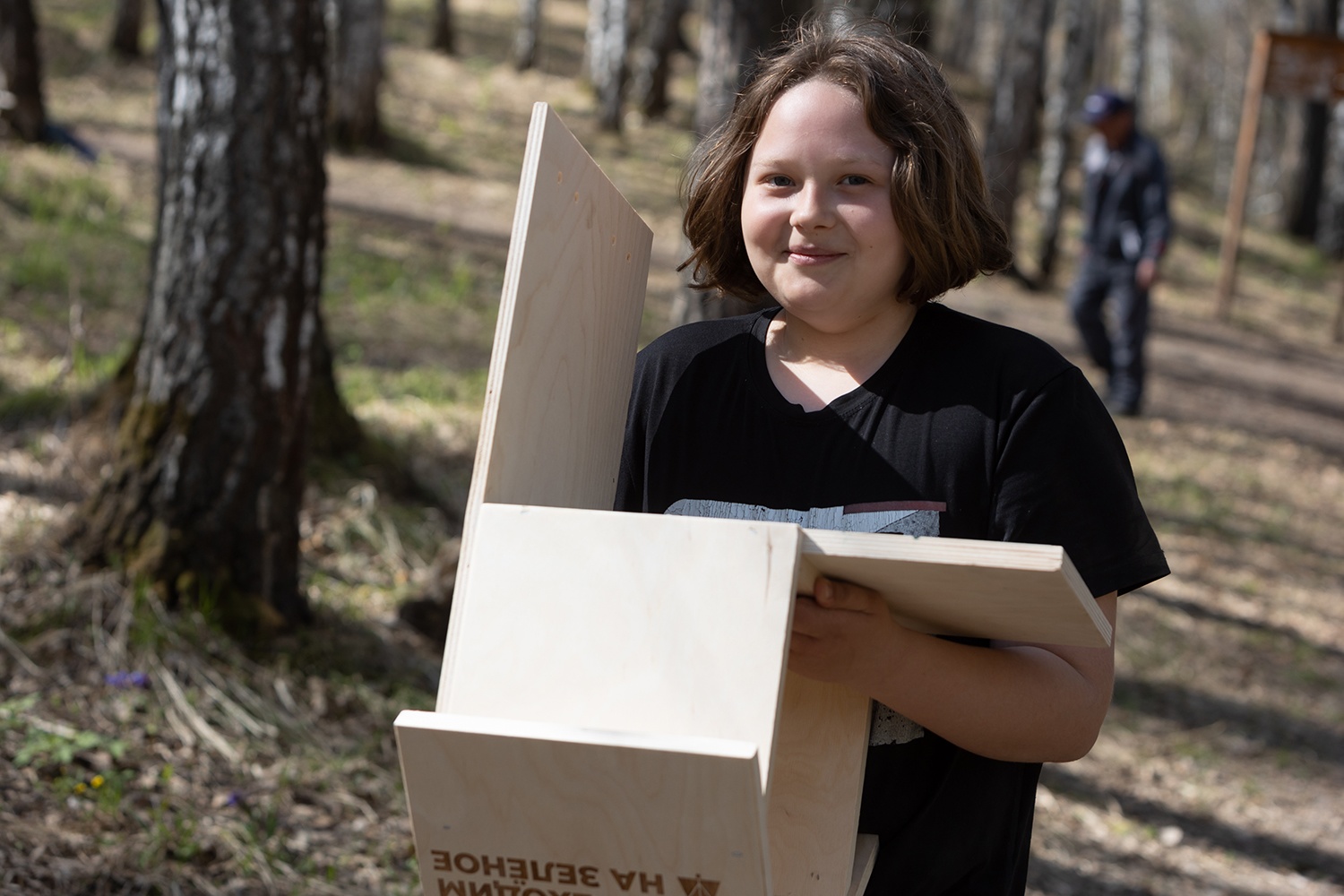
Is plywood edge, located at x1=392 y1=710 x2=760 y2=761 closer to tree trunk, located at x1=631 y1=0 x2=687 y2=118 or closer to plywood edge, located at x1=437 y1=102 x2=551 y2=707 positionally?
plywood edge, located at x1=437 y1=102 x2=551 y2=707

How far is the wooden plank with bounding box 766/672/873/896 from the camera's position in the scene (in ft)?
4.91

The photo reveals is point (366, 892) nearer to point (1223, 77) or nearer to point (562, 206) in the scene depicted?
point (562, 206)

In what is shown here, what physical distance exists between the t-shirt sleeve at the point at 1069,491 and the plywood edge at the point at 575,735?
17.8 inches

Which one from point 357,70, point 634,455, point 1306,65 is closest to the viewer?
point 634,455

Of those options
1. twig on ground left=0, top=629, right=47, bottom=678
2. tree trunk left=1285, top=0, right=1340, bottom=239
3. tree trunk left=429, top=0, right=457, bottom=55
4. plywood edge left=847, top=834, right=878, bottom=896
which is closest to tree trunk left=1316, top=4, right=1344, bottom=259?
tree trunk left=1285, top=0, right=1340, bottom=239

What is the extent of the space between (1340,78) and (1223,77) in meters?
36.8

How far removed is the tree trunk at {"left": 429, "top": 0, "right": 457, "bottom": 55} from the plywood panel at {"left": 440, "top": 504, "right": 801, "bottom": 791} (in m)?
18.2

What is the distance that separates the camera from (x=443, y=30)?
18484 mm

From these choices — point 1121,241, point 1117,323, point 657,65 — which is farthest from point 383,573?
point 657,65

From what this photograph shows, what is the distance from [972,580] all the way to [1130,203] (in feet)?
27.1

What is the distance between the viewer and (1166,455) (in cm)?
820

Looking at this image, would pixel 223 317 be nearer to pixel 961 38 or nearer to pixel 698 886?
pixel 698 886

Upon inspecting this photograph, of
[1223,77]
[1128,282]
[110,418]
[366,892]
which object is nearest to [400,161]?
[1128,282]

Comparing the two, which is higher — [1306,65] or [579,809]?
[1306,65]
